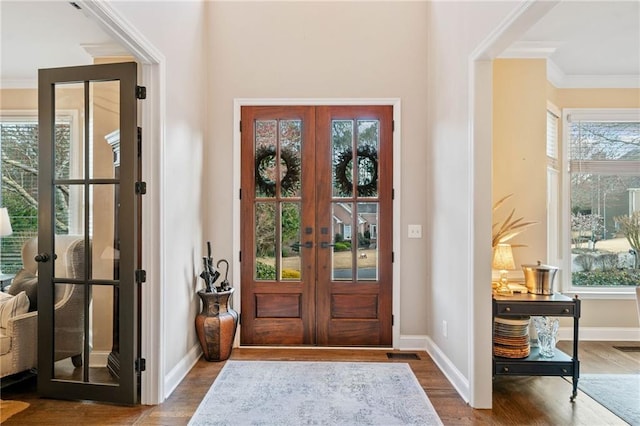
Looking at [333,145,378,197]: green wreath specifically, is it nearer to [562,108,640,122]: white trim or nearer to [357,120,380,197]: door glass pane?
[357,120,380,197]: door glass pane

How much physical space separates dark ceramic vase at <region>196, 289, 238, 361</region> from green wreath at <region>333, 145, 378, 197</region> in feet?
4.90

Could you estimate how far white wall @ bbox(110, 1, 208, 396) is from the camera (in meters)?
2.57

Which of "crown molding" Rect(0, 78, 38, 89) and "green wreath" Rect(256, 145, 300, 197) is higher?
"crown molding" Rect(0, 78, 38, 89)

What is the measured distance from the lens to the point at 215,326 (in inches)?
125

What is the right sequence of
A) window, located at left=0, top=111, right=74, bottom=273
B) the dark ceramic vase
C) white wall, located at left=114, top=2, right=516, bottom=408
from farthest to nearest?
window, located at left=0, top=111, right=74, bottom=273 → white wall, located at left=114, top=2, right=516, bottom=408 → the dark ceramic vase

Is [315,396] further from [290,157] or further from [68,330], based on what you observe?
[290,157]

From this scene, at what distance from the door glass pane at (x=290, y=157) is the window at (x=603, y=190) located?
112 inches

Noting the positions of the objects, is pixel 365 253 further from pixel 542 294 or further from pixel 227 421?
pixel 227 421

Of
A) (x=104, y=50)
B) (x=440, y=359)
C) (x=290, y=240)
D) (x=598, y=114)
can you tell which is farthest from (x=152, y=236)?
(x=598, y=114)

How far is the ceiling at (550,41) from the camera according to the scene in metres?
2.89

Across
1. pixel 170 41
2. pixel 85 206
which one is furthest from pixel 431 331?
pixel 170 41

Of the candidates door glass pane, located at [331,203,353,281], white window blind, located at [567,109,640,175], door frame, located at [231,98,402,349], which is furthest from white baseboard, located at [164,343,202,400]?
white window blind, located at [567,109,640,175]

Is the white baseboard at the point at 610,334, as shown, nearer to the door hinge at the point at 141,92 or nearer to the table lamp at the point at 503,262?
the table lamp at the point at 503,262

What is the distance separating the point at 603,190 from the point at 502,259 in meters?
2.11
